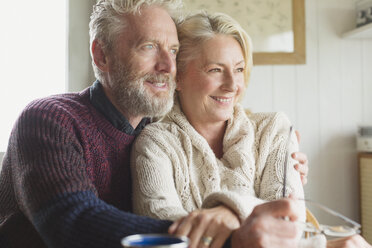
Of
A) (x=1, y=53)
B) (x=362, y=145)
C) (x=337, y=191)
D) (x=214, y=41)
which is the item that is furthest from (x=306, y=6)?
(x=1, y=53)

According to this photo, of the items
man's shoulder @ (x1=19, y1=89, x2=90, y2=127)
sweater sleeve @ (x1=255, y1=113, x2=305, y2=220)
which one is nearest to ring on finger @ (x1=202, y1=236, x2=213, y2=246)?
sweater sleeve @ (x1=255, y1=113, x2=305, y2=220)

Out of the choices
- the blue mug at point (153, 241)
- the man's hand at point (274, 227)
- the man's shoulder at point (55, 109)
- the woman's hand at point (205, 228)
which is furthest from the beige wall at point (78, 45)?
the blue mug at point (153, 241)

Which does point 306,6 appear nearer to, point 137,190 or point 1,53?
point 1,53

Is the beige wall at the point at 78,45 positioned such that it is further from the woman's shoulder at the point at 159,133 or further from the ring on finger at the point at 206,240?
the ring on finger at the point at 206,240

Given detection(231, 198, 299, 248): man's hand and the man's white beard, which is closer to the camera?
detection(231, 198, 299, 248): man's hand

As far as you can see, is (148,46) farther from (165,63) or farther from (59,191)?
(59,191)

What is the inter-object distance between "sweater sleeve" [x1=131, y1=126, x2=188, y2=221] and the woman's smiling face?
186mm

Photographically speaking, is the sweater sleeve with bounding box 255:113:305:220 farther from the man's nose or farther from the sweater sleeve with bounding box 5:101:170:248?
the sweater sleeve with bounding box 5:101:170:248

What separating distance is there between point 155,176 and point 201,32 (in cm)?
58

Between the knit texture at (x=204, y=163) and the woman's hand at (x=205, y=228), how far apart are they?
0.28 m

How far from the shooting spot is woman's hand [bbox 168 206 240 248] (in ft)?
2.84

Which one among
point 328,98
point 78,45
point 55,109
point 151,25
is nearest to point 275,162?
point 151,25

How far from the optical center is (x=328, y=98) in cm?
309

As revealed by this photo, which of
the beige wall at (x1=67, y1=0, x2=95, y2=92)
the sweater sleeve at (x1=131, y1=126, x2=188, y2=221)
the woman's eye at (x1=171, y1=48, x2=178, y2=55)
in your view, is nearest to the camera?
the sweater sleeve at (x1=131, y1=126, x2=188, y2=221)
